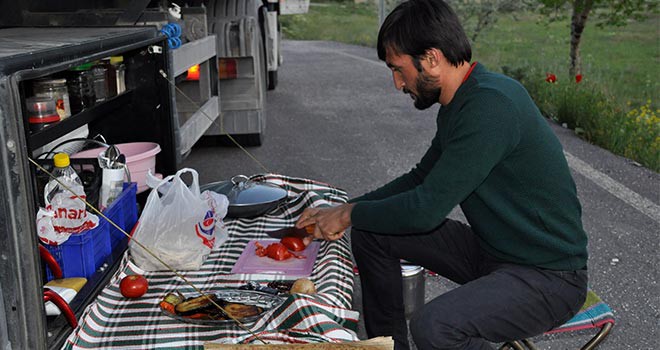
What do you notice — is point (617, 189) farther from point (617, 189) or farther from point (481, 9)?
point (481, 9)

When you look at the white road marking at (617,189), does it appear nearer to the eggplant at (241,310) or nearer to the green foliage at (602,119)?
the green foliage at (602,119)

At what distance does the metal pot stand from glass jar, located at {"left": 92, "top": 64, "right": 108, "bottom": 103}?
0.66 m

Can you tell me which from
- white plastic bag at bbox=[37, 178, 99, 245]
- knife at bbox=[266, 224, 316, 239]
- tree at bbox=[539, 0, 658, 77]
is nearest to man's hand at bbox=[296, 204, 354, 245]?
knife at bbox=[266, 224, 316, 239]

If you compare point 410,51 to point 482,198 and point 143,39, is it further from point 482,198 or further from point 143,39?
point 143,39

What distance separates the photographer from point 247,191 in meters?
3.92

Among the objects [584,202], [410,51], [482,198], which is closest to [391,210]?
[482,198]

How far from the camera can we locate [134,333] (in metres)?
2.61

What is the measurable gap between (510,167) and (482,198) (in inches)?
6.2

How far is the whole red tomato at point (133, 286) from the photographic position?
9.35 ft

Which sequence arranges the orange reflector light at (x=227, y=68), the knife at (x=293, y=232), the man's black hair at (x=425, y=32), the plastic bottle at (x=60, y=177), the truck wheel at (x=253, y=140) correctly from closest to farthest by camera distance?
the plastic bottle at (x=60, y=177) < the man's black hair at (x=425, y=32) < the knife at (x=293, y=232) < the orange reflector light at (x=227, y=68) < the truck wheel at (x=253, y=140)

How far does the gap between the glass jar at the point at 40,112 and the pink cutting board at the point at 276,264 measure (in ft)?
3.08

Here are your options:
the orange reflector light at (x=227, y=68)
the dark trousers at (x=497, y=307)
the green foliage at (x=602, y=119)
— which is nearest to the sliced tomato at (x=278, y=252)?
the dark trousers at (x=497, y=307)

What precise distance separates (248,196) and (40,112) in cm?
122

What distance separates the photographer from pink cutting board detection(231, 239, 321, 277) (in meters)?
3.14
